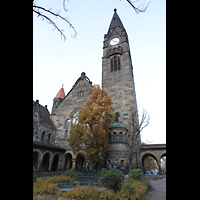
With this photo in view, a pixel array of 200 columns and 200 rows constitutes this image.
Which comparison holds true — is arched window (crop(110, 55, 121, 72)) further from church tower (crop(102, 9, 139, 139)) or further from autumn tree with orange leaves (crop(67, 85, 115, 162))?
autumn tree with orange leaves (crop(67, 85, 115, 162))

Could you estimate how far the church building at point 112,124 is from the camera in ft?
59.0

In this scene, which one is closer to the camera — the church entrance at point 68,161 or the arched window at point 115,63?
the church entrance at point 68,161

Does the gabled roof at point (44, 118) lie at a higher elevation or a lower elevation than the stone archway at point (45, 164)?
higher

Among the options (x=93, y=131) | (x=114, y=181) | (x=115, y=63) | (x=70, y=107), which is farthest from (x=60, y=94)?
(x=114, y=181)

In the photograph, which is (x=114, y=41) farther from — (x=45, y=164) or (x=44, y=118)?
(x=45, y=164)

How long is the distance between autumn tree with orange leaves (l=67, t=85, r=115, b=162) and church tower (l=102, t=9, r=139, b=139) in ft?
14.3

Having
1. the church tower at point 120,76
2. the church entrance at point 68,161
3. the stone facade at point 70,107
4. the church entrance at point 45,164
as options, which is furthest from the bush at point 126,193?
the stone facade at point 70,107

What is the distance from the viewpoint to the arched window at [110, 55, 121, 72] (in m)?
26.0

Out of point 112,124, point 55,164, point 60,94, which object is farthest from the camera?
point 60,94

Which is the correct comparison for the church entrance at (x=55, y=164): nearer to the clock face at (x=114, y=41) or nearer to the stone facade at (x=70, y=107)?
the stone facade at (x=70, y=107)

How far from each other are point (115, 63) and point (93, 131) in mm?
15233

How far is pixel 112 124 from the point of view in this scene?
19.4 m

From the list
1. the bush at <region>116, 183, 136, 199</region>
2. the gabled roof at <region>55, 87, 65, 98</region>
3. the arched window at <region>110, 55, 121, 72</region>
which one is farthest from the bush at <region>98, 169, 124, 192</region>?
the gabled roof at <region>55, 87, 65, 98</region>
